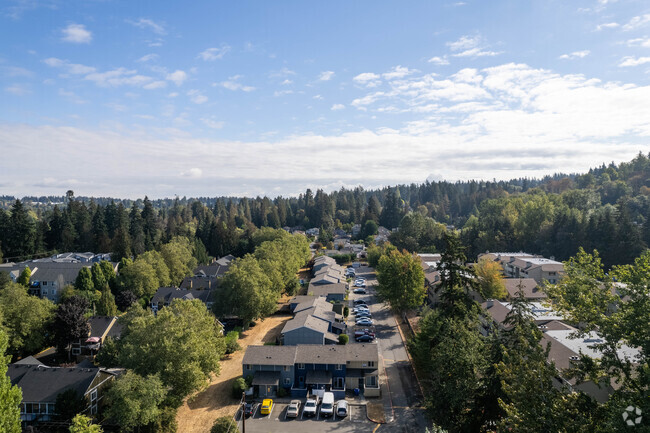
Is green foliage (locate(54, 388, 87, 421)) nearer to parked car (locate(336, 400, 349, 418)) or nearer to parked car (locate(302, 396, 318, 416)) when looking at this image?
parked car (locate(302, 396, 318, 416))

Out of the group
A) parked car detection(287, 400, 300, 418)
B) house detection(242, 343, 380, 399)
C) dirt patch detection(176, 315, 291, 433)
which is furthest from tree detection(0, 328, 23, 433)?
house detection(242, 343, 380, 399)

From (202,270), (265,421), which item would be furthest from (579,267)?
(202,270)

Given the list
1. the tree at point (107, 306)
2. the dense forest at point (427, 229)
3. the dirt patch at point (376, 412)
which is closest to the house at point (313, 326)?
the dirt patch at point (376, 412)

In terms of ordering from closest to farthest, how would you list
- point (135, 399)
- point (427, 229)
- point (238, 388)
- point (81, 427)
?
point (81, 427)
point (135, 399)
point (238, 388)
point (427, 229)

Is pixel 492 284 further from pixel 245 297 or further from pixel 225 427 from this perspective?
pixel 225 427

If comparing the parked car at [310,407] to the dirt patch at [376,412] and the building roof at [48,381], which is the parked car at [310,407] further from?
the building roof at [48,381]

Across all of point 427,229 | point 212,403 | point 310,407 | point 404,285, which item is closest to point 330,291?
point 404,285
